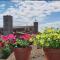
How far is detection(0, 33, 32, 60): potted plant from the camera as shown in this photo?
4750mm

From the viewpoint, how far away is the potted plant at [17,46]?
4750 mm

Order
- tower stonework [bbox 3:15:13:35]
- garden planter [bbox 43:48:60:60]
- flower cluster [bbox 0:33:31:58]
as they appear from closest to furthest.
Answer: garden planter [bbox 43:48:60:60]
flower cluster [bbox 0:33:31:58]
tower stonework [bbox 3:15:13:35]

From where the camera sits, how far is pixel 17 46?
4918 mm

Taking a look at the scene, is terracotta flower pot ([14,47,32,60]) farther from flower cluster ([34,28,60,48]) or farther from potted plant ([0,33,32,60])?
flower cluster ([34,28,60,48])

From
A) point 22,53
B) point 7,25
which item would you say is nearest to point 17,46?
point 22,53

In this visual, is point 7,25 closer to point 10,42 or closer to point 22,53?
point 10,42

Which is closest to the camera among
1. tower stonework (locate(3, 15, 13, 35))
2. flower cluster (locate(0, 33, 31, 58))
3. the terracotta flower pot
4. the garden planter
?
the garden planter

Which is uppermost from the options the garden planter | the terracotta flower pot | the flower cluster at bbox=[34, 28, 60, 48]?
the flower cluster at bbox=[34, 28, 60, 48]

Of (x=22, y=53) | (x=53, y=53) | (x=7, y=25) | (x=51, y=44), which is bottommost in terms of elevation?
(x=22, y=53)

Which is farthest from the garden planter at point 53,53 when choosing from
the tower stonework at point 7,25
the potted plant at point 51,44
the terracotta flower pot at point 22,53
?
the tower stonework at point 7,25

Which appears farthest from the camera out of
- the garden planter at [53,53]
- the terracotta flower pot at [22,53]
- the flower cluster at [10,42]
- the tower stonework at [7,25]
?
the tower stonework at [7,25]

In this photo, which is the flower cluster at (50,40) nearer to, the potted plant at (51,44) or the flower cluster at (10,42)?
the potted plant at (51,44)

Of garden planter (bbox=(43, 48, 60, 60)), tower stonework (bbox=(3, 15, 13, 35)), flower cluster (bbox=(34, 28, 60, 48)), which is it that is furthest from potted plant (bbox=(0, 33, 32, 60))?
tower stonework (bbox=(3, 15, 13, 35))

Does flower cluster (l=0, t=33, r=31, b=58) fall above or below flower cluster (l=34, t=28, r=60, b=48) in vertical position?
below
